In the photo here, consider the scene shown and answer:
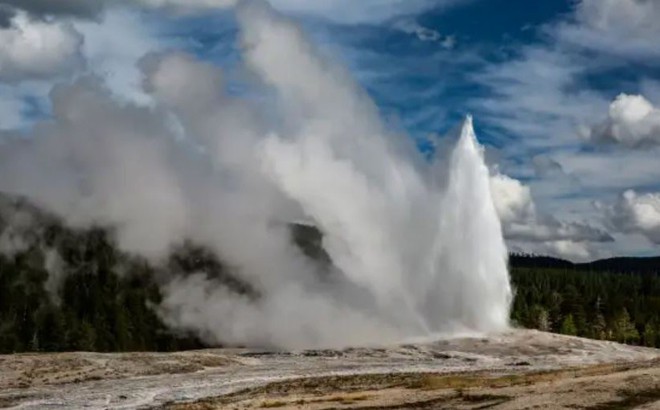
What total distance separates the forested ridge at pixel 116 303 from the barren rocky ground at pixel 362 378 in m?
47.2

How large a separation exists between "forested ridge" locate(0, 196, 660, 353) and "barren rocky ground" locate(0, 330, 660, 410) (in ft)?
155

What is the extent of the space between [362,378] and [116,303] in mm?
99362

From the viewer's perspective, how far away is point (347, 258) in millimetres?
145750

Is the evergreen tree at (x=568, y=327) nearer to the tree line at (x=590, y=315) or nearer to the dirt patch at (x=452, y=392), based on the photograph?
the tree line at (x=590, y=315)

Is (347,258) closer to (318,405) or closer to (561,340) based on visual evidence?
(561,340)

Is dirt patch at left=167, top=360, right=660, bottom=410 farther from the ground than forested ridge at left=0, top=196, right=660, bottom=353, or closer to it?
closer to it

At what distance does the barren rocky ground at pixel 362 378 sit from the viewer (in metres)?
57.2

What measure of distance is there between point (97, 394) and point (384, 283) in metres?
71.8

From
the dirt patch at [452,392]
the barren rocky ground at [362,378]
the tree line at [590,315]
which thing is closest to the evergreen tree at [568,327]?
the tree line at [590,315]

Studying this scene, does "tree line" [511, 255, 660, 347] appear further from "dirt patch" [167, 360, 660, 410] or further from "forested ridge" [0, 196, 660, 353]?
"dirt patch" [167, 360, 660, 410]

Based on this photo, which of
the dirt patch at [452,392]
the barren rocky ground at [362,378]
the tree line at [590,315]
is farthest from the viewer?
the tree line at [590,315]

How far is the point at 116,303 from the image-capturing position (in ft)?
543

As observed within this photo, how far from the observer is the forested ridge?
15038cm

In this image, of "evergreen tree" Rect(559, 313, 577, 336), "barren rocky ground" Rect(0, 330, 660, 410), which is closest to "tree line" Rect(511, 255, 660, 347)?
"evergreen tree" Rect(559, 313, 577, 336)
